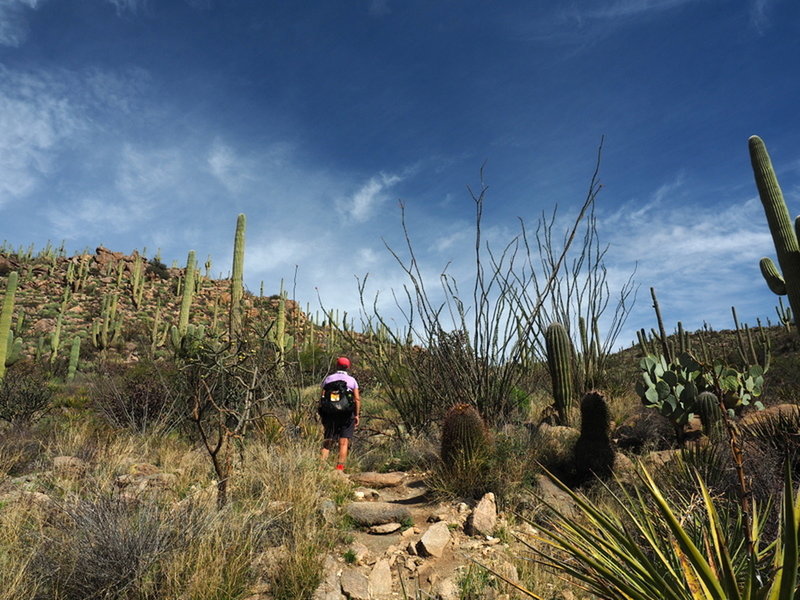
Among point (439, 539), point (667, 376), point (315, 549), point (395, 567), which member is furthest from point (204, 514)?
point (667, 376)

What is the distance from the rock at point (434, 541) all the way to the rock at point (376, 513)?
49cm

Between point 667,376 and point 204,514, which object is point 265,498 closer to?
point 204,514

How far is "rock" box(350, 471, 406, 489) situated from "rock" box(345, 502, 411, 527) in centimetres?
121

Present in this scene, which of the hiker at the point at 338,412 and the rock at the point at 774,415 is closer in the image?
the rock at the point at 774,415

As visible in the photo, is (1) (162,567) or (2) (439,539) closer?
(1) (162,567)

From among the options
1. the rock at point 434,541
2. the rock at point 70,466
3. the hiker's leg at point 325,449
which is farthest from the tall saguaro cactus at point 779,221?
the rock at point 70,466

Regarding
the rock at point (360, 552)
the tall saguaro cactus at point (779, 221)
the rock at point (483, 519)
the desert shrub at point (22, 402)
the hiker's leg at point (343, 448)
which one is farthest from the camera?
the desert shrub at point (22, 402)

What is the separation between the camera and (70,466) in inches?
217

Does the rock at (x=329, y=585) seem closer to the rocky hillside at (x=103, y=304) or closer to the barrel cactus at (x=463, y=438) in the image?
the barrel cactus at (x=463, y=438)

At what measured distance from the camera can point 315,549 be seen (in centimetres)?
349

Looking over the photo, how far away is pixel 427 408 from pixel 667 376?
3.44m

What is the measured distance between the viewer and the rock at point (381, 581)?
3.28 m

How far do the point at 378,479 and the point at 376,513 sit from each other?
1406 millimetres

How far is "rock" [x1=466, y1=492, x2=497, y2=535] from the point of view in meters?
4.17
